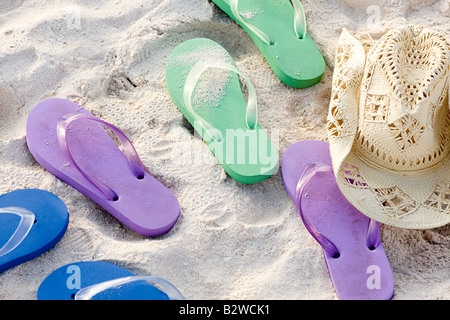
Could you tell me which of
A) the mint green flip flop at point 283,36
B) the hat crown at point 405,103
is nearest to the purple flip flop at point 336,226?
the hat crown at point 405,103

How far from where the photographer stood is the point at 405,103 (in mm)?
Result: 1281

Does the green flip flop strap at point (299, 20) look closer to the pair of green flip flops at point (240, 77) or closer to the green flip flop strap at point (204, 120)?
the pair of green flip flops at point (240, 77)

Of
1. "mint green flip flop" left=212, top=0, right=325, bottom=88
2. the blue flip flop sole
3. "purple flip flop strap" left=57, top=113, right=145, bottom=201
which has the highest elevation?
"mint green flip flop" left=212, top=0, right=325, bottom=88

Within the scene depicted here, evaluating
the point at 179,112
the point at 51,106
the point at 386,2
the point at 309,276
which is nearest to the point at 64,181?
the point at 51,106

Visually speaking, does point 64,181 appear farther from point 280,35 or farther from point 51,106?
point 280,35

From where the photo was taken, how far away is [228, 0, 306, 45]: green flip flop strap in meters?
1.64

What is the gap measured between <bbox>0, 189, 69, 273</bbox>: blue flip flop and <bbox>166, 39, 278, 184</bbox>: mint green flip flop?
40 cm

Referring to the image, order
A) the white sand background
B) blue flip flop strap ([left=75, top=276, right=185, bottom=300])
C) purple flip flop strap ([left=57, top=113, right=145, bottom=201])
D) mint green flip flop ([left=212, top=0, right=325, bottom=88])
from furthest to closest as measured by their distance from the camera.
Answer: mint green flip flop ([left=212, top=0, right=325, bottom=88]) → purple flip flop strap ([left=57, top=113, right=145, bottom=201]) → the white sand background → blue flip flop strap ([left=75, top=276, right=185, bottom=300])

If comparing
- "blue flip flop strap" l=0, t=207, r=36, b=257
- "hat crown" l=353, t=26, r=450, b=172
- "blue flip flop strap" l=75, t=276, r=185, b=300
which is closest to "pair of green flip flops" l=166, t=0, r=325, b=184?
"hat crown" l=353, t=26, r=450, b=172

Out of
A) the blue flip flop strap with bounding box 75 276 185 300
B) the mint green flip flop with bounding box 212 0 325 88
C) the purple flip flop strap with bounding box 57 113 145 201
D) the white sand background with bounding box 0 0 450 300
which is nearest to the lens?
the blue flip flop strap with bounding box 75 276 185 300

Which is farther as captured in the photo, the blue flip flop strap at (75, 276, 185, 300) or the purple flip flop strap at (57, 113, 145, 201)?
the purple flip flop strap at (57, 113, 145, 201)

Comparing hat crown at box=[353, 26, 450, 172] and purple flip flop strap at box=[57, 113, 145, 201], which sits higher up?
hat crown at box=[353, 26, 450, 172]

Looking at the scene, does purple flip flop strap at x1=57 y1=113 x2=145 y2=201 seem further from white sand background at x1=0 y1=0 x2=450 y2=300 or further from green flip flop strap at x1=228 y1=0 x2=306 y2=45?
green flip flop strap at x1=228 y1=0 x2=306 y2=45

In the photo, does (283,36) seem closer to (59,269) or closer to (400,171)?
(400,171)
